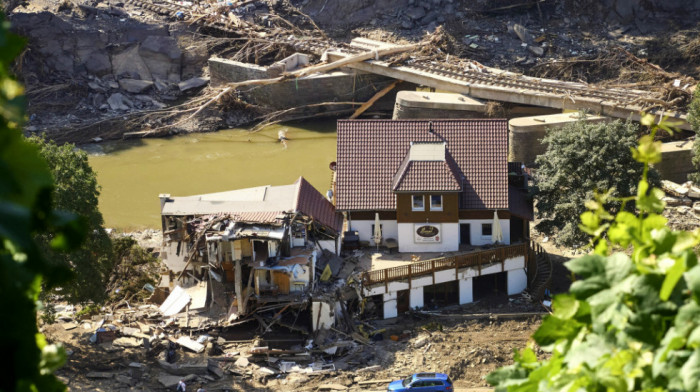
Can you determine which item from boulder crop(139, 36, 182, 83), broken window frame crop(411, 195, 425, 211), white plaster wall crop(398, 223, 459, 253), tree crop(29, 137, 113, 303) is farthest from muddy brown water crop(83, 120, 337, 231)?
broken window frame crop(411, 195, 425, 211)

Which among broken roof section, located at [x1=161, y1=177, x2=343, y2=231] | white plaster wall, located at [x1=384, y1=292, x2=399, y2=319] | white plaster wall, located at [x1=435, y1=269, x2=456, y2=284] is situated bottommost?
white plaster wall, located at [x1=384, y1=292, x2=399, y2=319]

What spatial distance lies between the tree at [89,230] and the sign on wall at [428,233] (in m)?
10.9

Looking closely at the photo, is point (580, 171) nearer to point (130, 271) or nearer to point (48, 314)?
point (130, 271)

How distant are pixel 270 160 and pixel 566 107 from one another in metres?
16.1

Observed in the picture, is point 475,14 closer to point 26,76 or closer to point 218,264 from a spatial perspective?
point 26,76

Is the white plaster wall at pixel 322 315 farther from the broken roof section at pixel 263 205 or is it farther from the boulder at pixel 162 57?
the boulder at pixel 162 57

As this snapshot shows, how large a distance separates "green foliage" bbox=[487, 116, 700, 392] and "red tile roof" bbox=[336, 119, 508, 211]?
90.4 feet

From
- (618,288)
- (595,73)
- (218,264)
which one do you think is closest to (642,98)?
(595,73)

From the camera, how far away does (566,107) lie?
165 feet

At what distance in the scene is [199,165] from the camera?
50938 mm

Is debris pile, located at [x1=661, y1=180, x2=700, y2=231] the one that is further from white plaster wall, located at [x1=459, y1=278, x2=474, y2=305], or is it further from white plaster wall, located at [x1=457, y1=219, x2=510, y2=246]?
white plaster wall, located at [x1=459, y1=278, x2=474, y2=305]

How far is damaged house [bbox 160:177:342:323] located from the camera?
102 feet

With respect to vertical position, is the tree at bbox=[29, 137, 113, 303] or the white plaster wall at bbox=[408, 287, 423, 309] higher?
the tree at bbox=[29, 137, 113, 303]

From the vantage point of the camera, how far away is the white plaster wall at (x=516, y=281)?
3459 centimetres
